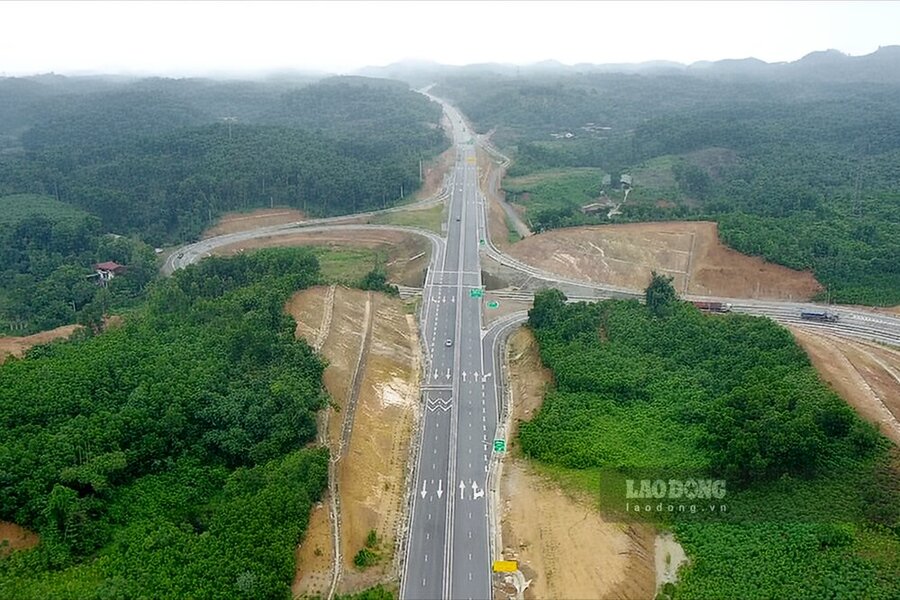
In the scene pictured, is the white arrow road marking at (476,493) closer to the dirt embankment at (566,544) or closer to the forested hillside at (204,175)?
the dirt embankment at (566,544)

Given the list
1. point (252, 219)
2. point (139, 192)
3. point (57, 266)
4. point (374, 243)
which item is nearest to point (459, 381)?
point (374, 243)

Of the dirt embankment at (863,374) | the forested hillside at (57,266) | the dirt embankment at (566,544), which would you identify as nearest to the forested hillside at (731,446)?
the dirt embankment at (863,374)

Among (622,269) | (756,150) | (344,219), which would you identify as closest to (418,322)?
(622,269)

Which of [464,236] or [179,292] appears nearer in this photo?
[179,292]

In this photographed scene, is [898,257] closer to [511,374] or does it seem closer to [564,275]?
[564,275]

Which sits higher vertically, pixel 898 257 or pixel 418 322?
pixel 898 257

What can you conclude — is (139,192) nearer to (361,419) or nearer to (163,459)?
(361,419)
